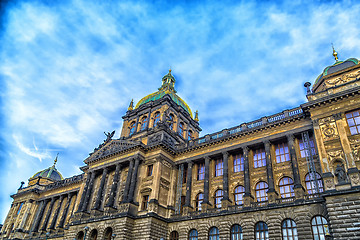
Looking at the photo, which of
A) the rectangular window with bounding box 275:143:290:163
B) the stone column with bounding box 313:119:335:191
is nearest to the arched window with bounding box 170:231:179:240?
the rectangular window with bounding box 275:143:290:163

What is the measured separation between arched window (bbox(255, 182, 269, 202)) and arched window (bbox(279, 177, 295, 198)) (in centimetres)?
161

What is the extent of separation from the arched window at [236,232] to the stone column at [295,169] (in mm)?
6571

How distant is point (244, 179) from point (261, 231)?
237 inches

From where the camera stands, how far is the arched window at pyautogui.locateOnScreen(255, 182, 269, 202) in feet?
100

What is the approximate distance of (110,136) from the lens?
43906mm

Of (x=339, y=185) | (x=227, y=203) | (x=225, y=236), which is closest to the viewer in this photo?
(x=339, y=185)

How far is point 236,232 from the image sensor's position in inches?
1131

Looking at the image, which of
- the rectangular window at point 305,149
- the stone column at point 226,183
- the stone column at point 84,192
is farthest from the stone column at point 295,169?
the stone column at point 84,192

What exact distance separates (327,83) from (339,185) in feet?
37.2

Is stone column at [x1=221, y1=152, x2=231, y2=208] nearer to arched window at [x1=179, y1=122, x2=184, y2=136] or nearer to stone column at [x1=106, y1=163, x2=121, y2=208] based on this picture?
stone column at [x1=106, y1=163, x2=121, y2=208]

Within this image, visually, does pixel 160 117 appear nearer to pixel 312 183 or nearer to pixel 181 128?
pixel 181 128

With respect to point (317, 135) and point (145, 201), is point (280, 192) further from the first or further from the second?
point (145, 201)

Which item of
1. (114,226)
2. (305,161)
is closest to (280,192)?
(305,161)

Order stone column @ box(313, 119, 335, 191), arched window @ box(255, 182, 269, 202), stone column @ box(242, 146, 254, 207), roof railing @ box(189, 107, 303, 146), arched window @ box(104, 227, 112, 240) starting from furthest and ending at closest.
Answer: arched window @ box(104, 227, 112, 240)
roof railing @ box(189, 107, 303, 146)
arched window @ box(255, 182, 269, 202)
stone column @ box(242, 146, 254, 207)
stone column @ box(313, 119, 335, 191)
